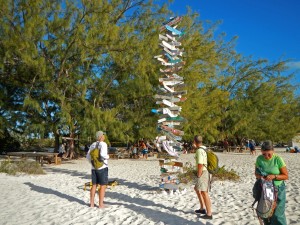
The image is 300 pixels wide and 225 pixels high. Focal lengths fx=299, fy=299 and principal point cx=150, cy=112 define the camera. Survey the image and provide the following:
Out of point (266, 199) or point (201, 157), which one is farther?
point (201, 157)

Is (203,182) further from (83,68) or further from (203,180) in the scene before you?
(83,68)

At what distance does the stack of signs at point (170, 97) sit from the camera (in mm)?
9078

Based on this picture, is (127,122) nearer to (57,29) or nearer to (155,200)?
(57,29)

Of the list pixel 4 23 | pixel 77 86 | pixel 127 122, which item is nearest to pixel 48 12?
pixel 4 23

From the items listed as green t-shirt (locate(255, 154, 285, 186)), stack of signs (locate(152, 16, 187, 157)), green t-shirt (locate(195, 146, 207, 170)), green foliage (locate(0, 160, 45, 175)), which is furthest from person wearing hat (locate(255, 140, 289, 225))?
green foliage (locate(0, 160, 45, 175))

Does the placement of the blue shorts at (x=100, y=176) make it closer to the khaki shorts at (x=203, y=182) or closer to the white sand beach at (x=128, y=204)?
the white sand beach at (x=128, y=204)

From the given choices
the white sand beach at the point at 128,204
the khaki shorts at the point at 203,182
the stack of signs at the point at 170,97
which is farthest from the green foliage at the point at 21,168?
the khaki shorts at the point at 203,182

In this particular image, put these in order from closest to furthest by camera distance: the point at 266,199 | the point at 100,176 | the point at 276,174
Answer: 1. the point at 266,199
2. the point at 276,174
3. the point at 100,176

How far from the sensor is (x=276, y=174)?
4.06 meters

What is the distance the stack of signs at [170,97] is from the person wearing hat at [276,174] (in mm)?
4844

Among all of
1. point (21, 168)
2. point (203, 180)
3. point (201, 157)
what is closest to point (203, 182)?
point (203, 180)

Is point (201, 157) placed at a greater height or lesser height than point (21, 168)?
greater

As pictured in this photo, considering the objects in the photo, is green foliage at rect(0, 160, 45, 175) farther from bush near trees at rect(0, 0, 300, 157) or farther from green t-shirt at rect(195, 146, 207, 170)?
green t-shirt at rect(195, 146, 207, 170)

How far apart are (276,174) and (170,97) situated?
5.67m
